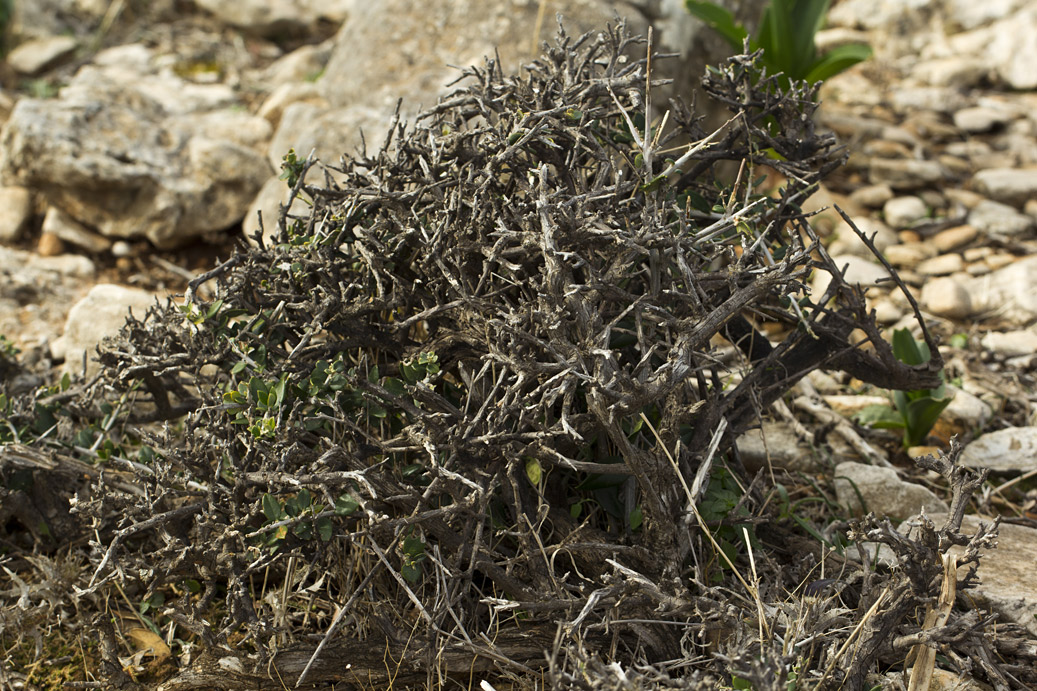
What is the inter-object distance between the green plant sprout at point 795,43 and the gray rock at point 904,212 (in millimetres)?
705

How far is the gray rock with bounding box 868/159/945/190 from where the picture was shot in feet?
14.0

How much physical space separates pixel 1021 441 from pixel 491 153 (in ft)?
6.40

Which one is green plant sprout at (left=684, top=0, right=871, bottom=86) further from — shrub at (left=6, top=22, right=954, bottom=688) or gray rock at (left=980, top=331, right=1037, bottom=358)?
shrub at (left=6, top=22, right=954, bottom=688)

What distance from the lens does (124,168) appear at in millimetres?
3490

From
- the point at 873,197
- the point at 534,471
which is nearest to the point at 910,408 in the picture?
the point at 534,471

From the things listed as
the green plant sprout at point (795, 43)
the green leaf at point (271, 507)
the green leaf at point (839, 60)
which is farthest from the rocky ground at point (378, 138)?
the green leaf at point (271, 507)

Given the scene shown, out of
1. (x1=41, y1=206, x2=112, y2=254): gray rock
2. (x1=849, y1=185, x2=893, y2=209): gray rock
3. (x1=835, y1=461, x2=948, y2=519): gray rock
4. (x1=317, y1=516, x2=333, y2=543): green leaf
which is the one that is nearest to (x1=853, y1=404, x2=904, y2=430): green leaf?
(x1=835, y1=461, x2=948, y2=519): gray rock

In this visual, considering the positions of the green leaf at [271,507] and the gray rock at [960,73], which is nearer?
the green leaf at [271,507]

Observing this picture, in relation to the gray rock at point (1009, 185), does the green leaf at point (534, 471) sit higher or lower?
lower

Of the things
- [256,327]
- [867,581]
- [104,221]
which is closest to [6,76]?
[104,221]

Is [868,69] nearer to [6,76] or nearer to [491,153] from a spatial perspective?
[491,153]

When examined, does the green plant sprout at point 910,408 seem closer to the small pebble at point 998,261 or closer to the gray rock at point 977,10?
the small pebble at point 998,261

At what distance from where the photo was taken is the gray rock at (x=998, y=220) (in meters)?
3.90

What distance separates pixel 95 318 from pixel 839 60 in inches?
135
